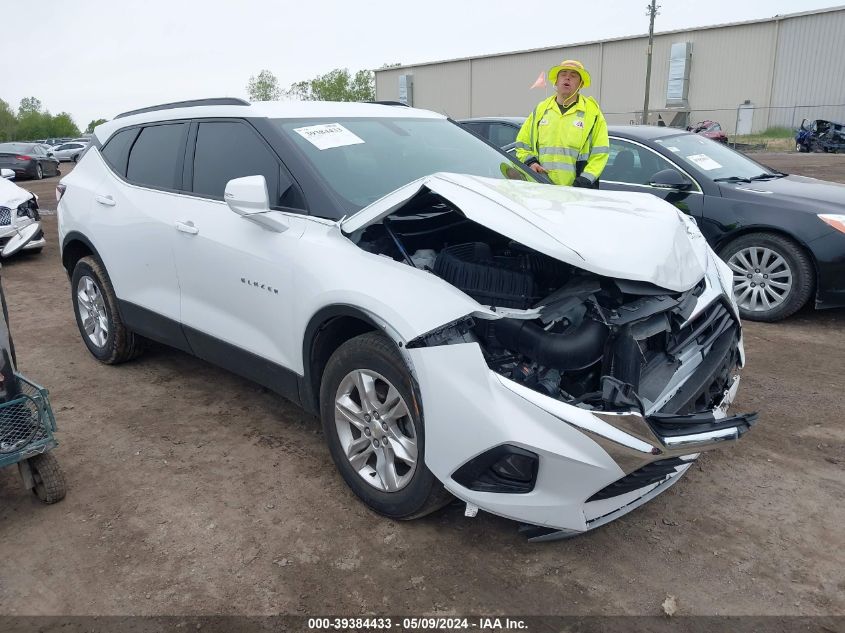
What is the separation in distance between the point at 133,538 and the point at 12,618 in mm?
533

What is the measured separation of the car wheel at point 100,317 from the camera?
463 centimetres

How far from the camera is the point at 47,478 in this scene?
311 centimetres

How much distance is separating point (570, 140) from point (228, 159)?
2.89m

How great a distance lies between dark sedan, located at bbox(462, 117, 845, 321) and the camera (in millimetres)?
5270

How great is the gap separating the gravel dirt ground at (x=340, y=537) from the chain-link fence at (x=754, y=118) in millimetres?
33883

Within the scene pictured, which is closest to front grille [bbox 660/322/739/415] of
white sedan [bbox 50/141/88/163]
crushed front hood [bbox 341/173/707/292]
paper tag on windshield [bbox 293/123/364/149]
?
crushed front hood [bbox 341/173/707/292]

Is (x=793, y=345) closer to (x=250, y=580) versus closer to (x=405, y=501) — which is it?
(x=405, y=501)

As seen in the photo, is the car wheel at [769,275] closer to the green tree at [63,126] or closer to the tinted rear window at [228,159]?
the tinted rear window at [228,159]

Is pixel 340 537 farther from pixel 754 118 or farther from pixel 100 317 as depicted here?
pixel 754 118

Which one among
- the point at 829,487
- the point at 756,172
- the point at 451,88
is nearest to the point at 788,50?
the point at 451,88

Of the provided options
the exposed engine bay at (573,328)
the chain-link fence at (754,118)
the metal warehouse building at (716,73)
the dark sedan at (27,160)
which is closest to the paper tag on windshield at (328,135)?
the exposed engine bay at (573,328)

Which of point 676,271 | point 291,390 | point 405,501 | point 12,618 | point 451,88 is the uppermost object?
point 451,88

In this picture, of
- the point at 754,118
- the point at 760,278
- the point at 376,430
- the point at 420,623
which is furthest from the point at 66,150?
the point at 420,623

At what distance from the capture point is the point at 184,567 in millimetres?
2693
